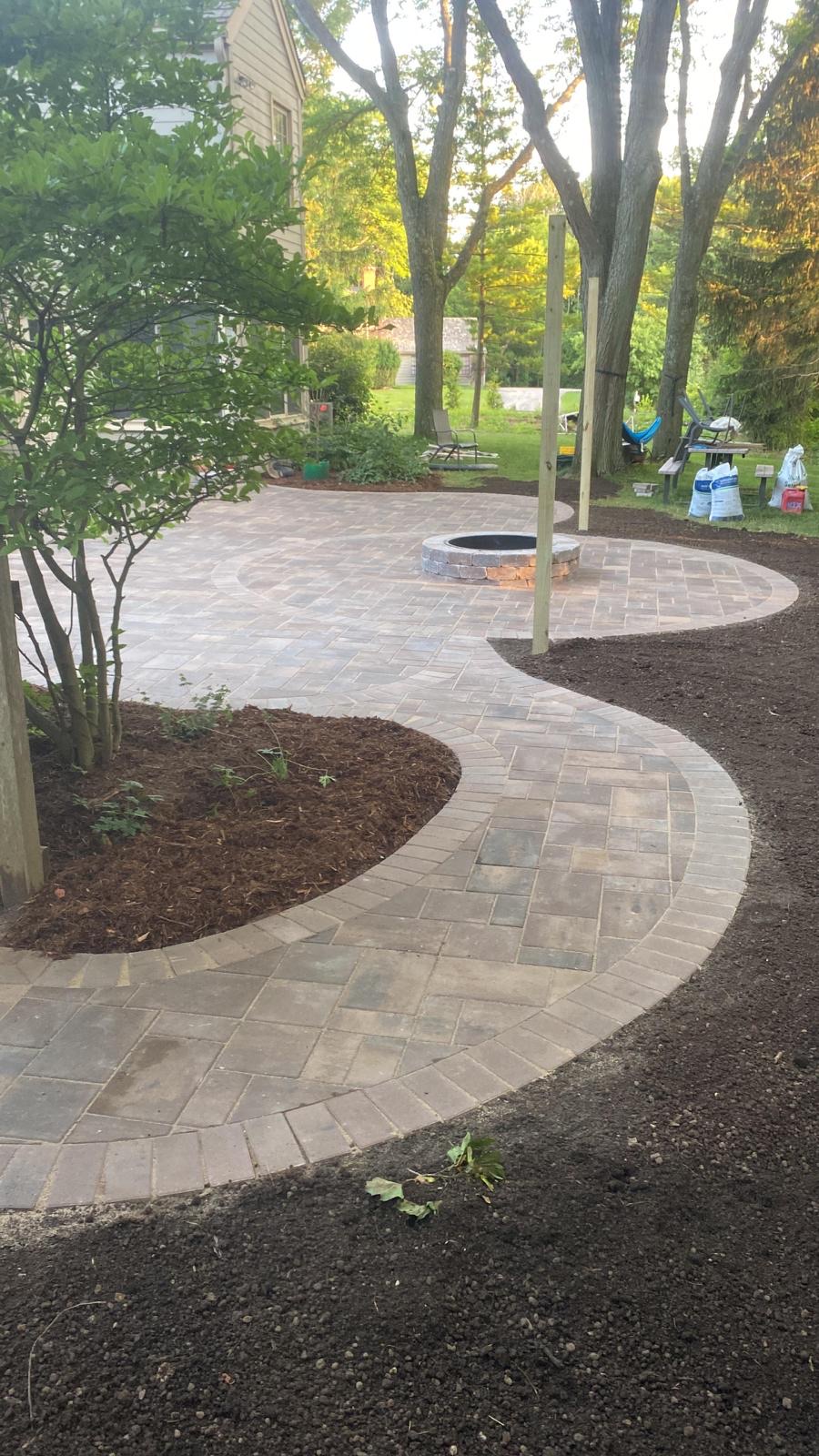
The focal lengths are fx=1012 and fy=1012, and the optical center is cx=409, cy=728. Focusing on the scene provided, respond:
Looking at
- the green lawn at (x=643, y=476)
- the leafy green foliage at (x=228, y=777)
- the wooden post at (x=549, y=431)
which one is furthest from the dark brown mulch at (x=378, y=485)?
the leafy green foliage at (x=228, y=777)

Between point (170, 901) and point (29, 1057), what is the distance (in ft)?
2.75

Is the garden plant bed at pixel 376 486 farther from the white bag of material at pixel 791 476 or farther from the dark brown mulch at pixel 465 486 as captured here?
the white bag of material at pixel 791 476

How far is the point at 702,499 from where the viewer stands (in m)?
13.0

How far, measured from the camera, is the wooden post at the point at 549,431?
19.6 ft

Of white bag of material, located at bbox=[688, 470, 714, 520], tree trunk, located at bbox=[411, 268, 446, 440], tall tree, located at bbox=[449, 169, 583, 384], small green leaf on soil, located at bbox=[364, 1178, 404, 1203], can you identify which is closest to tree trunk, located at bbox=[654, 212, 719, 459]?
white bag of material, located at bbox=[688, 470, 714, 520]

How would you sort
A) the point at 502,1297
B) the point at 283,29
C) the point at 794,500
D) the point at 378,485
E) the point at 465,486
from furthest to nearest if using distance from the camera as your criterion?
the point at 283,29 < the point at 465,486 < the point at 378,485 < the point at 794,500 < the point at 502,1297

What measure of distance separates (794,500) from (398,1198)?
1299 cm

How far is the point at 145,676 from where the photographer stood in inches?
245

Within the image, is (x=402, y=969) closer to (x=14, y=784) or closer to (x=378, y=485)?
(x=14, y=784)

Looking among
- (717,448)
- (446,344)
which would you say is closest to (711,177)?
(717,448)

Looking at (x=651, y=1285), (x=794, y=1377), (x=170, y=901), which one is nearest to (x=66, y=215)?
(x=170, y=901)

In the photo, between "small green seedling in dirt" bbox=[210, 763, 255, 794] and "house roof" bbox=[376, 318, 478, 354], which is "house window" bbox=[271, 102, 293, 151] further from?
"house roof" bbox=[376, 318, 478, 354]

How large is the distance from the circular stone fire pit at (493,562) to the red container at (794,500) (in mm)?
5226

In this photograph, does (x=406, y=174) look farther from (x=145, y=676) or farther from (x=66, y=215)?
(x=66, y=215)
